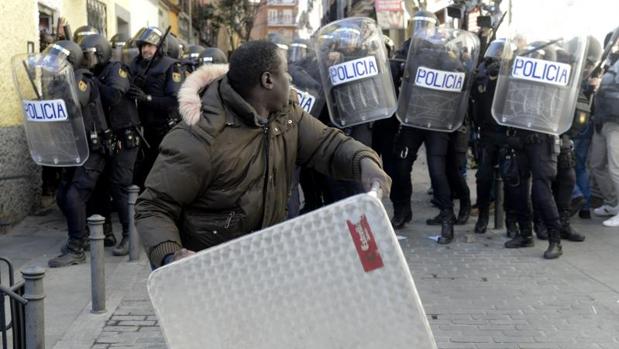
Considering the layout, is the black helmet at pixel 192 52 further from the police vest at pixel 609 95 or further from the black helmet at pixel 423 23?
the police vest at pixel 609 95

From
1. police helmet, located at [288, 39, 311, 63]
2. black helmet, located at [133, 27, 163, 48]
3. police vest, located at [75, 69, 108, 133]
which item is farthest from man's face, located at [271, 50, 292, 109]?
black helmet, located at [133, 27, 163, 48]

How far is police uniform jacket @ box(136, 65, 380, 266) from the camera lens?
2682 mm

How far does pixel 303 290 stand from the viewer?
1.96 metres

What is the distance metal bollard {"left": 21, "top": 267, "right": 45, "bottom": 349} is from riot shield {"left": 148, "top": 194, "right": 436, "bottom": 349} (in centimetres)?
125

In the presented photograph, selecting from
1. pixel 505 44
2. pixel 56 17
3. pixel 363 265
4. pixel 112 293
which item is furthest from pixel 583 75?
pixel 56 17

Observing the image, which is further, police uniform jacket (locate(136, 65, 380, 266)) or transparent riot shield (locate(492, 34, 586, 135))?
transparent riot shield (locate(492, 34, 586, 135))

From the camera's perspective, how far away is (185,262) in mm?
2041

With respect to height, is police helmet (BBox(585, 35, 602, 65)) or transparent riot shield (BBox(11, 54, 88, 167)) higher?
police helmet (BBox(585, 35, 602, 65))

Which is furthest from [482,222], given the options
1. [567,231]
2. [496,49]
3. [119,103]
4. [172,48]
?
Answer: [172,48]

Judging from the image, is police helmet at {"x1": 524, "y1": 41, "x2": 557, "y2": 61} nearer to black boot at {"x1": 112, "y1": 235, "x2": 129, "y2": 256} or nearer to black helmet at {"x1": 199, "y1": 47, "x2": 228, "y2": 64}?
black helmet at {"x1": 199, "y1": 47, "x2": 228, "y2": 64}

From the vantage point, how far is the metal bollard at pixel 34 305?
3088 mm

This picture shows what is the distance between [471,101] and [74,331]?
4426 millimetres

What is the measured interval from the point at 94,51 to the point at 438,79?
3.19 metres

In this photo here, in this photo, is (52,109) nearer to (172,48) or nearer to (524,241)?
(172,48)
